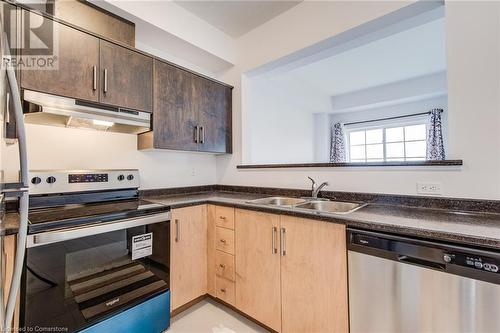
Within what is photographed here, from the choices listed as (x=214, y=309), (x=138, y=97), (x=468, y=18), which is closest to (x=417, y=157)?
(x=468, y=18)

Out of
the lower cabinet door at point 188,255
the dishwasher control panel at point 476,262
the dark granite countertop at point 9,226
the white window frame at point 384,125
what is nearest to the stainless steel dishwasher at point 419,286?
the dishwasher control panel at point 476,262

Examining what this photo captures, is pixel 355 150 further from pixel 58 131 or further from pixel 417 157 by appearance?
pixel 58 131

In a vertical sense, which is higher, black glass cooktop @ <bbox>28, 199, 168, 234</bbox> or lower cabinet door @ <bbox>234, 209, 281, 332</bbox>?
black glass cooktop @ <bbox>28, 199, 168, 234</bbox>

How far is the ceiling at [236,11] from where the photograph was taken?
7.03 ft

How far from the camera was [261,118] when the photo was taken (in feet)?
11.4

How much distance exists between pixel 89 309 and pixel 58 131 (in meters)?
1.24

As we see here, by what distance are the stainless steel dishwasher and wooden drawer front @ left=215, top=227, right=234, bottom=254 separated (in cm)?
91

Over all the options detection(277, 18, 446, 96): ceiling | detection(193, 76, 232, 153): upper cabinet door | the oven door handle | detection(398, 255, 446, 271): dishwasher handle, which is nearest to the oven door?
the oven door handle

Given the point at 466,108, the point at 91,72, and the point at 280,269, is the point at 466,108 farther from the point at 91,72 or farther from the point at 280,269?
the point at 91,72

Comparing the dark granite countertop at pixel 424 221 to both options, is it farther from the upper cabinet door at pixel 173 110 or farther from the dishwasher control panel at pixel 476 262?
the upper cabinet door at pixel 173 110

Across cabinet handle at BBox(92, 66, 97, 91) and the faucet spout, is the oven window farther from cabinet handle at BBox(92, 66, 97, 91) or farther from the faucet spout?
the faucet spout

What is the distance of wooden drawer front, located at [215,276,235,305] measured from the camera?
183 cm

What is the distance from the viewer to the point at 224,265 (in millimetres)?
1890

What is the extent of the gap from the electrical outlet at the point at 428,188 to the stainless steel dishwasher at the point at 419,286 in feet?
2.09
